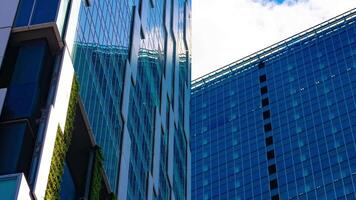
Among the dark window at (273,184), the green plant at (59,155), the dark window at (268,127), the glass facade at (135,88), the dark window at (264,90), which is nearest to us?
the green plant at (59,155)

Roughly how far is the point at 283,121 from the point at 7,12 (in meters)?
123

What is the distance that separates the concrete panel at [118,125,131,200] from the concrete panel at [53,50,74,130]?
38.4 feet

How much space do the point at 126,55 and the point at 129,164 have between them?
8.83m

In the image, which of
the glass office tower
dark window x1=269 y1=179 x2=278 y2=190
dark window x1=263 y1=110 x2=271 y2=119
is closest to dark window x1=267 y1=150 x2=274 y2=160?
the glass office tower

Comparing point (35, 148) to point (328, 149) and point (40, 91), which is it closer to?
point (40, 91)

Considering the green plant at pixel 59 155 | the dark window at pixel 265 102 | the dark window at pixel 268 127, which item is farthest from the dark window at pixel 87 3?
the dark window at pixel 265 102

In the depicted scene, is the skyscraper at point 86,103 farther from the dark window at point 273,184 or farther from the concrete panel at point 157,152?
the dark window at point 273,184

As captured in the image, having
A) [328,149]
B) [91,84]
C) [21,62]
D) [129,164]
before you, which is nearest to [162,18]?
[129,164]

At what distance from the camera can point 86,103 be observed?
45656 mm

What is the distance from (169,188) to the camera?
68062 millimetres

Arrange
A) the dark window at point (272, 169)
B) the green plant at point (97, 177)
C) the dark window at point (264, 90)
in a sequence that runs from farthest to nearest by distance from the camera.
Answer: the dark window at point (264, 90) → the dark window at point (272, 169) → the green plant at point (97, 177)

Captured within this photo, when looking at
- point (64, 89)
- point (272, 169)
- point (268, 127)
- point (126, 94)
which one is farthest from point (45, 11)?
point (268, 127)

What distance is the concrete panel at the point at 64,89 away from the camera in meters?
39.5

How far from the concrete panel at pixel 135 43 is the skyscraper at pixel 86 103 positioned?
0.29 ft
